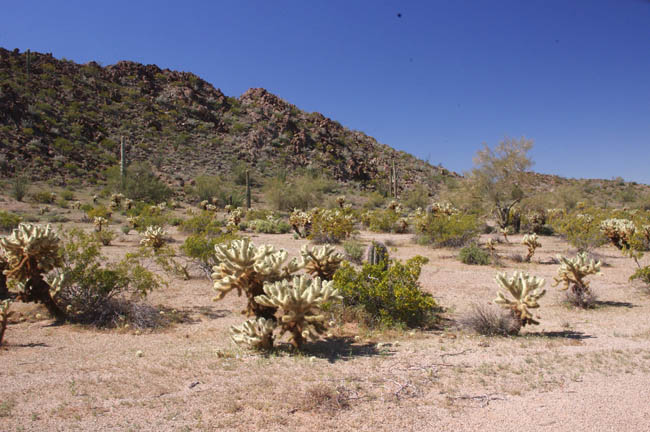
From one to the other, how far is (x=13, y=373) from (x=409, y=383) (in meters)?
4.13

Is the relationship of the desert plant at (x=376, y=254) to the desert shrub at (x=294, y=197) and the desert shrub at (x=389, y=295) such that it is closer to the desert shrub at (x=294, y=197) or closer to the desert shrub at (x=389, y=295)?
the desert shrub at (x=389, y=295)

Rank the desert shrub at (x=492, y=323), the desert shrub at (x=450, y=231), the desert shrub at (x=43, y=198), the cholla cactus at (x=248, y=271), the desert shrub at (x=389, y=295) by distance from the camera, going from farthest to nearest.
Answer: the desert shrub at (x=43, y=198) → the desert shrub at (x=450, y=231) → the desert shrub at (x=389, y=295) → the desert shrub at (x=492, y=323) → the cholla cactus at (x=248, y=271)

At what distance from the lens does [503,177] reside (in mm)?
21297

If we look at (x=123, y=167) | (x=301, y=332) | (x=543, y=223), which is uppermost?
(x=123, y=167)

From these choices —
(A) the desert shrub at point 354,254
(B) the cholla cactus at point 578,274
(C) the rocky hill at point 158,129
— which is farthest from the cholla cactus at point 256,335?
(C) the rocky hill at point 158,129

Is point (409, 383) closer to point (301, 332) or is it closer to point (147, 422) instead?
point (301, 332)

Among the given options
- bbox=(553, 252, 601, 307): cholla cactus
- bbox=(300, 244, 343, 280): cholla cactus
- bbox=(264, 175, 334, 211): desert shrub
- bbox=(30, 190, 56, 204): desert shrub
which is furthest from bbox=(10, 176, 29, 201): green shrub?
bbox=(553, 252, 601, 307): cholla cactus

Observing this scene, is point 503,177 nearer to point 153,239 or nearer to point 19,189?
point 153,239

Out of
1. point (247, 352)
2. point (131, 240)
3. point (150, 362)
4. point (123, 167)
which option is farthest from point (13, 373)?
point (123, 167)

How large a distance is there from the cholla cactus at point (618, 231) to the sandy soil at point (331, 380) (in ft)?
26.2

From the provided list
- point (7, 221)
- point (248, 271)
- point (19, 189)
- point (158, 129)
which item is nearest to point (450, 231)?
point (248, 271)

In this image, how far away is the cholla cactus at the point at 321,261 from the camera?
7488 mm

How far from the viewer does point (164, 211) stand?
2525 centimetres

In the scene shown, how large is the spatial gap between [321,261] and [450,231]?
9174 millimetres
